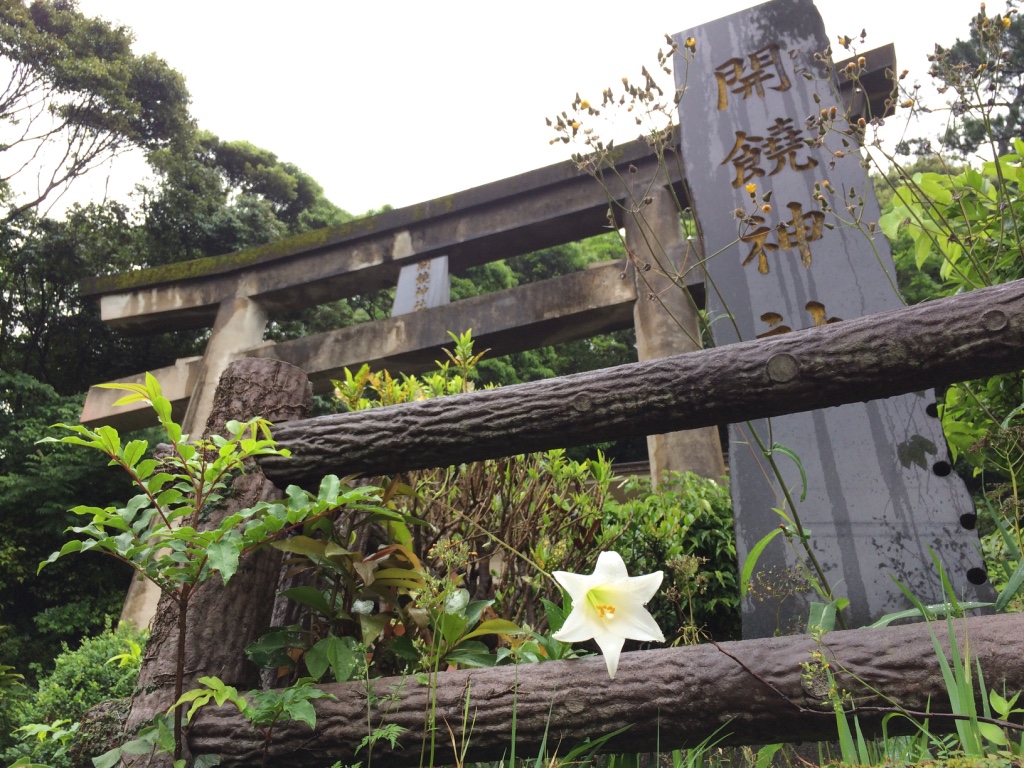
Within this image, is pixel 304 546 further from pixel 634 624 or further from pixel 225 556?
pixel 634 624

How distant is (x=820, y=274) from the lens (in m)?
2.79

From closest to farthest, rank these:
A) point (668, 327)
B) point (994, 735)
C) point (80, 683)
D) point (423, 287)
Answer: point (994, 735) → point (80, 683) → point (668, 327) → point (423, 287)

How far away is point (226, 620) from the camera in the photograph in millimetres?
1501

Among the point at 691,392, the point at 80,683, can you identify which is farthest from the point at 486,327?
the point at 691,392

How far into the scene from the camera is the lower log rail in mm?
1111

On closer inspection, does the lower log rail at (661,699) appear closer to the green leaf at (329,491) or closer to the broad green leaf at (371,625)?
the broad green leaf at (371,625)

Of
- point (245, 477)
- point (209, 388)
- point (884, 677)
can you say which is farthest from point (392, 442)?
point (209, 388)

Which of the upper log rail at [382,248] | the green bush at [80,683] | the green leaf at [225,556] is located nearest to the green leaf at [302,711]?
the green leaf at [225,556]

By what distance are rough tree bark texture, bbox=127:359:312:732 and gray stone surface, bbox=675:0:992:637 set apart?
1.13 meters

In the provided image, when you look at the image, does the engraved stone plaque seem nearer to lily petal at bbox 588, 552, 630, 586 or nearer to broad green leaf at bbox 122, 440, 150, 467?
broad green leaf at bbox 122, 440, 150, 467

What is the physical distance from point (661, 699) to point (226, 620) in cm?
92

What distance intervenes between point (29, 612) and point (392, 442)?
10344mm

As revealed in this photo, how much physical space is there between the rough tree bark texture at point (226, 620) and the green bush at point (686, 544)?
1.49 m

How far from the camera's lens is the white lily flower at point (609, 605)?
118cm
